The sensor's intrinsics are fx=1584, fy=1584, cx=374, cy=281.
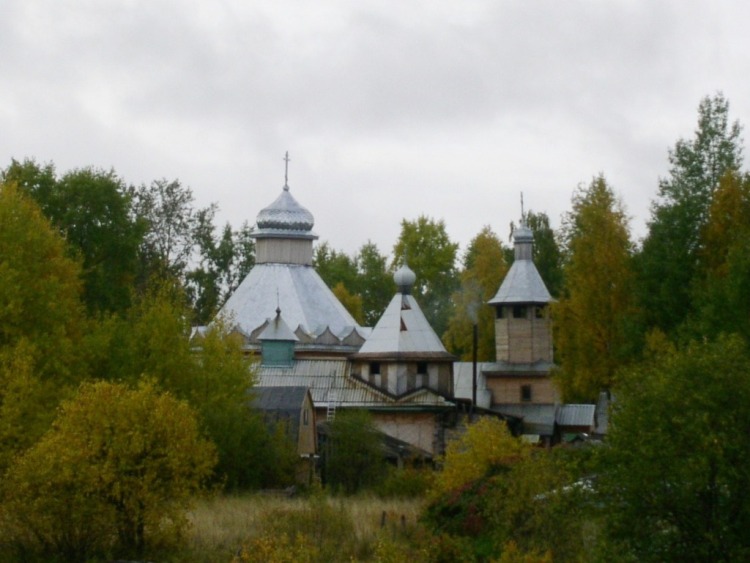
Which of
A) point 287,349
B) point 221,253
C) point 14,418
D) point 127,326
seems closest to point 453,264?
point 221,253

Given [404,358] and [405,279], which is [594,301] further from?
[405,279]

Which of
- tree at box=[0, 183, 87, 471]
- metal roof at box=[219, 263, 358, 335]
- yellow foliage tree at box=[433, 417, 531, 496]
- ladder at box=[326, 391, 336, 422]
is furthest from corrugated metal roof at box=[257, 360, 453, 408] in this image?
yellow foliage tree at box=[433, 417, 531, 496]

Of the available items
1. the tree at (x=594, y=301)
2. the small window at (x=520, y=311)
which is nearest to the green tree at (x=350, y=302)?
the small window at (x=520, y=311)

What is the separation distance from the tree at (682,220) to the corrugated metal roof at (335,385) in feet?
37.5

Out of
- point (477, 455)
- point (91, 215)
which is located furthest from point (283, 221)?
point (477, 455)

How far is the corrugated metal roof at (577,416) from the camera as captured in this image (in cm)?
5925

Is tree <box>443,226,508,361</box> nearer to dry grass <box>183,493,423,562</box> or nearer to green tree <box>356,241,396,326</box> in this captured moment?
green tree <box>356,241,396,326</box>

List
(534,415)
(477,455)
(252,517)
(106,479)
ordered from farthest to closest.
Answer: (534,415) < (477,455) < (252,517) < (106,479)

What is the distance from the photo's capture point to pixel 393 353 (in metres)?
51.8

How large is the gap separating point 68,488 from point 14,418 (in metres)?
4.25

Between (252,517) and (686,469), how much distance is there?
39.1 feet

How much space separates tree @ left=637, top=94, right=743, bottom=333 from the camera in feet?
127

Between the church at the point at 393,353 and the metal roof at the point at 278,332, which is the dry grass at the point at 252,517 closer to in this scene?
the church at the point at 393,353

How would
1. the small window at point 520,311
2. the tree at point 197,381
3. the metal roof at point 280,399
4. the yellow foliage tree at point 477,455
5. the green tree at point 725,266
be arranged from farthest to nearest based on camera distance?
the small window at point 520,311 → the metal roof at point 280,399 → the tree at point 197,381 → the green tree at point 725,266 → the yellow foliage tree at point 477,455
